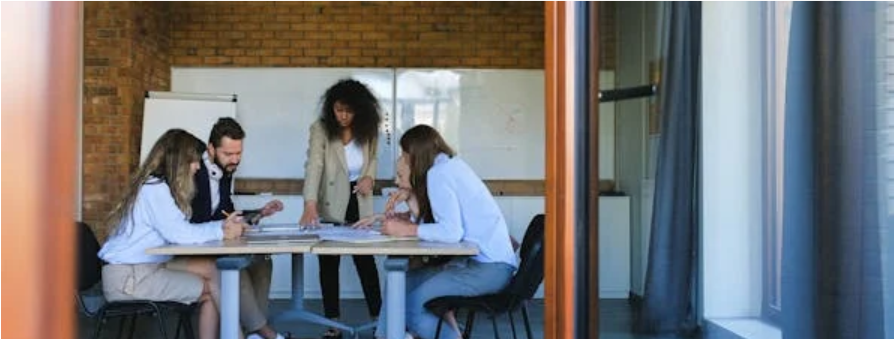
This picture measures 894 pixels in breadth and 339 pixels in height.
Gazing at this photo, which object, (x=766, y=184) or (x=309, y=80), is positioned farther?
(x=309, y=80)

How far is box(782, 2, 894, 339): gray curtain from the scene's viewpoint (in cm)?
216

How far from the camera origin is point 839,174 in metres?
2.18

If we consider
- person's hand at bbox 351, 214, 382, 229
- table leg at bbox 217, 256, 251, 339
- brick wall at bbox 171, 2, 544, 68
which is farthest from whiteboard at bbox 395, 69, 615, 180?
table leg at bbox 217, 256, 251, 339

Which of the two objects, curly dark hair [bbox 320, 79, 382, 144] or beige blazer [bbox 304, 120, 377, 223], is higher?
curly dark hair [bbox 320, 79, 382, 144]

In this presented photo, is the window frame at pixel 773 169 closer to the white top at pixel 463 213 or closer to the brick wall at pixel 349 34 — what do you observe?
the white top at pixel 463 213

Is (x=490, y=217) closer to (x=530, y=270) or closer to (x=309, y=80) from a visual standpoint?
(x=530, y=270)

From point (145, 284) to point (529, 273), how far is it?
163 centimetres

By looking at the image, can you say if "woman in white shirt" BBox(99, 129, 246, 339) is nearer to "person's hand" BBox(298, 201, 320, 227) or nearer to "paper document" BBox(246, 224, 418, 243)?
"paper document" BBox(246, 224, 418, 243)

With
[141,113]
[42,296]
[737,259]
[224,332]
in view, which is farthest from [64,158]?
[141,113]

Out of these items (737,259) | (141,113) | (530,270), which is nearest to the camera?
(737,259)

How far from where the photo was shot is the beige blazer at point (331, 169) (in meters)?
4.85

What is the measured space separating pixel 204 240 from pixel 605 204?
2208 millimetres

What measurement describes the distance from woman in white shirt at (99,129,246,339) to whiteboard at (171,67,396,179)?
313cm

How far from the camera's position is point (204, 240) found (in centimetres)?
349
